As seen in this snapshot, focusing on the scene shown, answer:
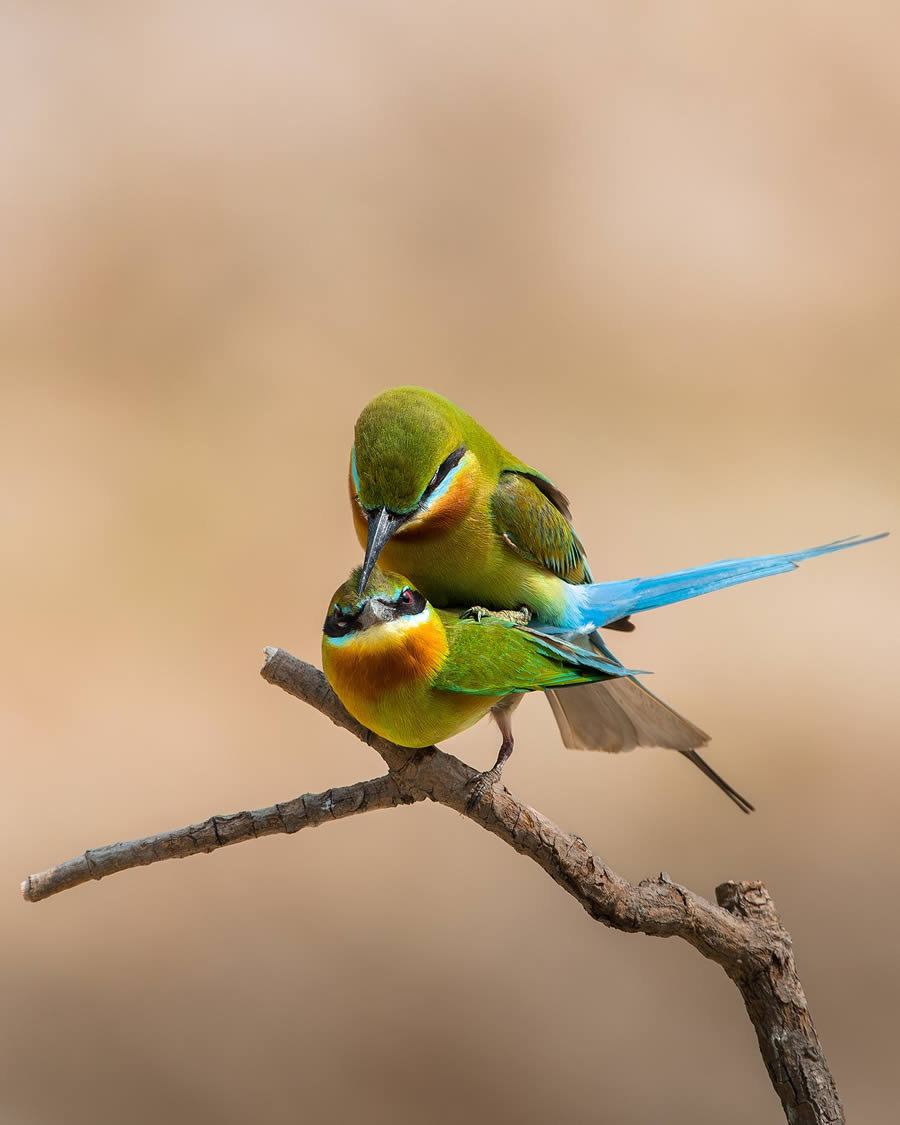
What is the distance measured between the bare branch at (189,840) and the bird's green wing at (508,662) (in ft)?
0.67

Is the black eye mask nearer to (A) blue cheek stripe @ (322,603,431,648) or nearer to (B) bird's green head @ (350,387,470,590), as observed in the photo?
(B) bird's green head @ (350,387,470,590)

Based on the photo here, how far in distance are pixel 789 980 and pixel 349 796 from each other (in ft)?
1.72

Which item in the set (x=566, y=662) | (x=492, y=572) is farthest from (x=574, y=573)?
(x=566, y=662)

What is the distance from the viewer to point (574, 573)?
1385 mm

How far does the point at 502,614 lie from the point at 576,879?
289 millimetres

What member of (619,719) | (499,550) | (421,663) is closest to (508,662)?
(421,663)

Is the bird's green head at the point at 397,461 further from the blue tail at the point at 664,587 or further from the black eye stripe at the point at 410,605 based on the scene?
the blue tail at the point at 664,587

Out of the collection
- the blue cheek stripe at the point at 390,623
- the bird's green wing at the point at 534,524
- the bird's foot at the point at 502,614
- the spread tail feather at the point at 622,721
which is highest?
the bird's green wing at the point at 534,524

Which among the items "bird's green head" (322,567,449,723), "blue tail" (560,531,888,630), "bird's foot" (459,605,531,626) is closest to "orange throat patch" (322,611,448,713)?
"bird's green head" (322,567,449,723)

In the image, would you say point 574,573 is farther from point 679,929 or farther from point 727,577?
point 679,929

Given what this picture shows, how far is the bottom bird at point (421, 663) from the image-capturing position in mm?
1060

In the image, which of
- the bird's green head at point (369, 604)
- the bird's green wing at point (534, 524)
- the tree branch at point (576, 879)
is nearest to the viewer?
the bird's green head at point (369, 604)

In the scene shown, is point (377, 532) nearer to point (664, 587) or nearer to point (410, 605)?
point (410, 605)

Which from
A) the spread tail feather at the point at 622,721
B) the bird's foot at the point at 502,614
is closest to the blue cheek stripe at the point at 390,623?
the bird's foot at the point at 502,614
